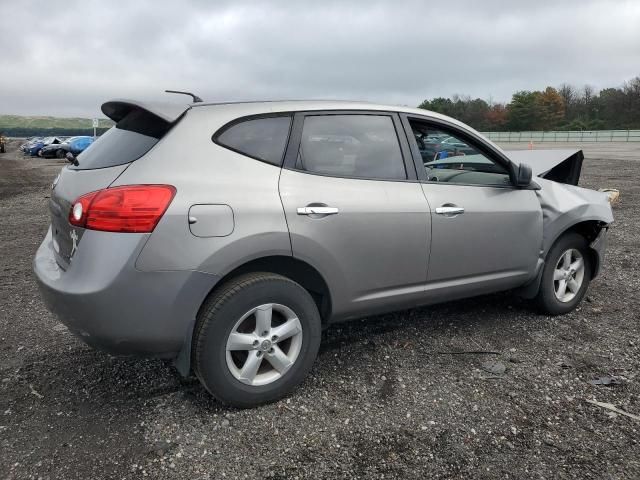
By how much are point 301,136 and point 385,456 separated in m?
1.84

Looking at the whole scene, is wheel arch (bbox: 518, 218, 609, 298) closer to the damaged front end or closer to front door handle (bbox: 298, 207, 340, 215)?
the damaged front end

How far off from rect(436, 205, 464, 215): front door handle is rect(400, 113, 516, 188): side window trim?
216 millimetres

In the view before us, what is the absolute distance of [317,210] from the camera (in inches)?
121

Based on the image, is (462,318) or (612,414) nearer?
(612,414)

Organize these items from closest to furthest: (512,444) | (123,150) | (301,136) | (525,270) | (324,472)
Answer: (324,472), (512,444), (123,150), (301,136), (525,270)

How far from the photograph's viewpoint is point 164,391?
10.7 ft

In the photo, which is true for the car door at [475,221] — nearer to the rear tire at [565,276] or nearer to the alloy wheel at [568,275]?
the rear tire at [565,276]

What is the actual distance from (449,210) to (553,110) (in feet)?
316

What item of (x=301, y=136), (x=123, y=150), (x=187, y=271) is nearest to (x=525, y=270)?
(x=301, y=136)

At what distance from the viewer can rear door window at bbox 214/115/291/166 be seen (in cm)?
300

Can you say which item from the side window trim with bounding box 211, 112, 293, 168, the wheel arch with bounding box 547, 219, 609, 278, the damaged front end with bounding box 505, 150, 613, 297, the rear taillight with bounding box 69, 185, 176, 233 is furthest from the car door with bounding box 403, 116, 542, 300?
the rear taillight with bounding box 69, 185, 176, 233

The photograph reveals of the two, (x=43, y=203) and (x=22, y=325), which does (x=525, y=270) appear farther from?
(x=43, y=203)

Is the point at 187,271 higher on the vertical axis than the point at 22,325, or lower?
higher

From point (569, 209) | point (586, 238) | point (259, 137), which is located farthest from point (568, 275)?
point (259, 137)
